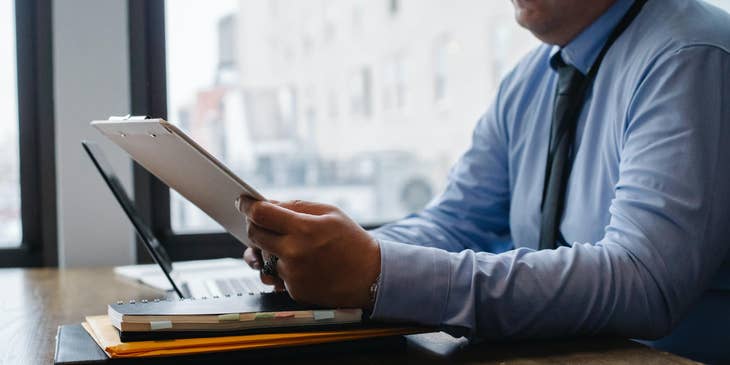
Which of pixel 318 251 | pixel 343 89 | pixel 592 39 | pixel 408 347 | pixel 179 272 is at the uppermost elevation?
pixel 592 39

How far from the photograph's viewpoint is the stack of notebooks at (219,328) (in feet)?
2.13

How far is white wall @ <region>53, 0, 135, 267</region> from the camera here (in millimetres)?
1574

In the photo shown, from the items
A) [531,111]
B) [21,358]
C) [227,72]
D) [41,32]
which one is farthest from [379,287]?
[227,72]

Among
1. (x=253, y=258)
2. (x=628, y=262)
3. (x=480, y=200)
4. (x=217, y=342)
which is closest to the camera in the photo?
(x=217, y=342)

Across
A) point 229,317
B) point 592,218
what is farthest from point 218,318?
point 592,218

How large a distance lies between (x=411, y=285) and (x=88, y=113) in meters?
1.12

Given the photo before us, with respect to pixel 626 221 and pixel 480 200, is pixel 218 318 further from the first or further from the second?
pixel 480 200

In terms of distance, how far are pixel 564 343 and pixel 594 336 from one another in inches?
1.9

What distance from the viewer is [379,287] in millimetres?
714

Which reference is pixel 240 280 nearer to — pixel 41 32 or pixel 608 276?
pixel 608 276

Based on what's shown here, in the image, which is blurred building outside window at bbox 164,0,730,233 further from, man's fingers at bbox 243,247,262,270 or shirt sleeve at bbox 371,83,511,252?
man's fingers at bbox 243,247,262,270

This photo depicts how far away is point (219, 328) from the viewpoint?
2.20 ft

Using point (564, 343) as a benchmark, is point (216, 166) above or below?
above

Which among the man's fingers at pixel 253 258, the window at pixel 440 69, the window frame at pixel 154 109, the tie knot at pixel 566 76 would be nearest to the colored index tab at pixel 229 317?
the man's fingers at pixel 253 258
